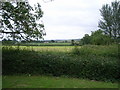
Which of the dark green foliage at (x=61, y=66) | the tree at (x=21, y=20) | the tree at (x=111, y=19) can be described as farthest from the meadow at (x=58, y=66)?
the tree at (x=111, y=19)

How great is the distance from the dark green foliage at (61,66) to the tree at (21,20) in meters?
1.13

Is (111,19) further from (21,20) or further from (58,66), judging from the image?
(21,20)

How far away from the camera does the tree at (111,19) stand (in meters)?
30.4

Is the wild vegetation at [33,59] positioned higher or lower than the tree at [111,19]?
lower

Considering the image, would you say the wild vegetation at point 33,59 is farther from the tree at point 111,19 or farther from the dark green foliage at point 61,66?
the tree at point 111,19

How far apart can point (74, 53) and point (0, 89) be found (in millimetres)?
5529

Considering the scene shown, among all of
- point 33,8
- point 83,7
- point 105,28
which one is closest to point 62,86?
point 33,8

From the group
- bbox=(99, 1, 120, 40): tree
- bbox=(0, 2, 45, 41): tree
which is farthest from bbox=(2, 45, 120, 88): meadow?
bbox=(99, 1, 120, 40): tree

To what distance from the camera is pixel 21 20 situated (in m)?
8.62

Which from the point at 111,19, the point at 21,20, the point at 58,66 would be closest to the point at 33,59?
the point at 58,66

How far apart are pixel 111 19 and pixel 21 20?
83.6ft

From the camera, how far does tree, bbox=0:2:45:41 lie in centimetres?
846

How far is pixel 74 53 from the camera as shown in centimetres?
1081

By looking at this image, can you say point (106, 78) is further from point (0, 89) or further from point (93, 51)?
point (0, 89)
